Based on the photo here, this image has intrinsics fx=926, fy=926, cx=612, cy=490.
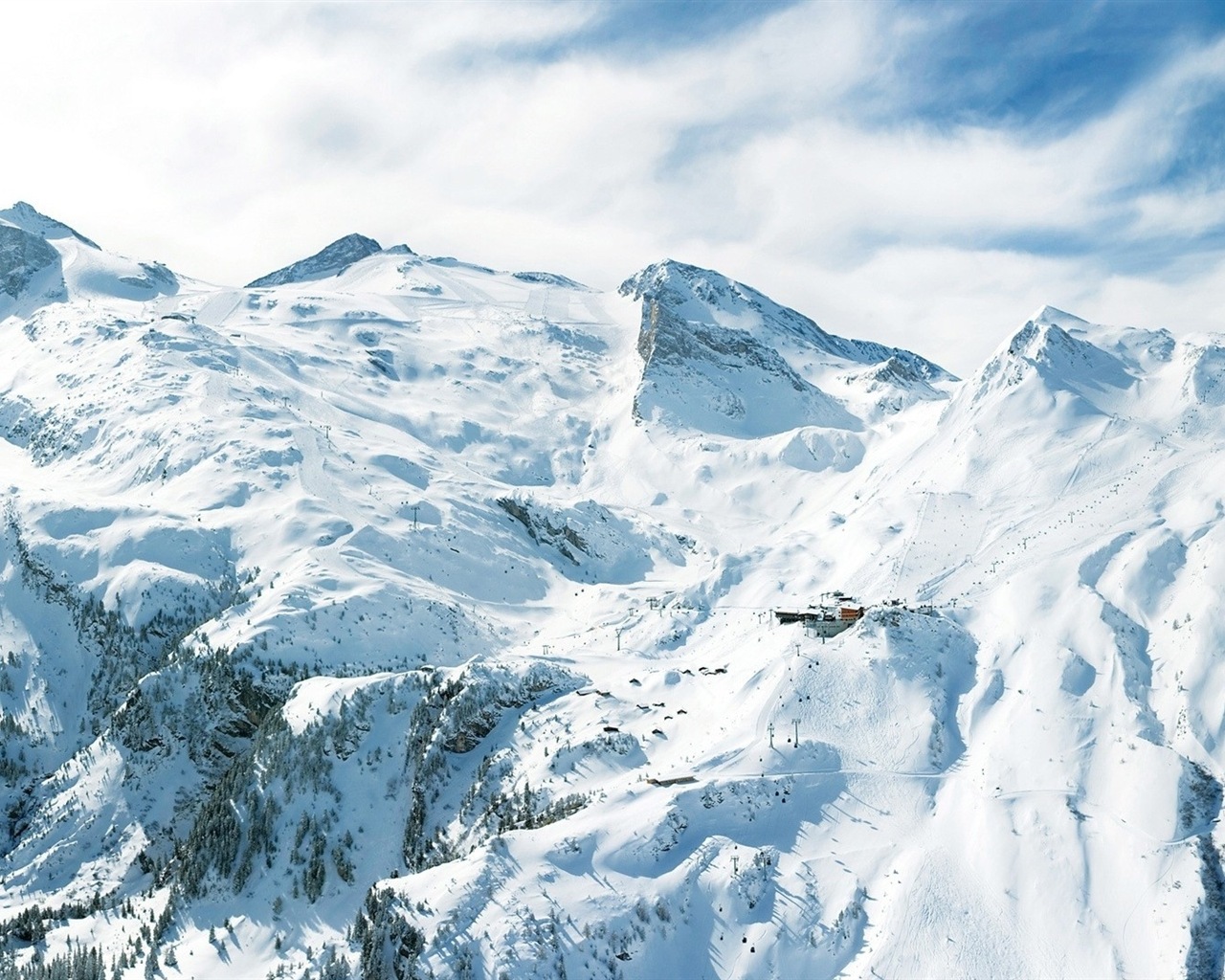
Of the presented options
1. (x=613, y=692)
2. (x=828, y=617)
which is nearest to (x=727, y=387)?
(x=828, y=617)

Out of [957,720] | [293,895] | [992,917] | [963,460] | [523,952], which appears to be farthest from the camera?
[963,460]

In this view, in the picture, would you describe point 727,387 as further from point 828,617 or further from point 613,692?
point 613,692

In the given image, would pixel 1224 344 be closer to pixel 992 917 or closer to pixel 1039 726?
pixel 1039 726

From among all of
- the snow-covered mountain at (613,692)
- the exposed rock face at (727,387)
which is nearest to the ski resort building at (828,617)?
the snow-covered mountain at (613,692)

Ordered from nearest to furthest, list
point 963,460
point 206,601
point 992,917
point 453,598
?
point 992,917, point 206,601, point 453,598, point 963,460

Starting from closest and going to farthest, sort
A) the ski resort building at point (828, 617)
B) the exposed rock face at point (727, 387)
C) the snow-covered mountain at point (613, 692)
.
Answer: the snow-covered mountain at point (613, 692) → the ski resort building at point (828, 617) → the exposed rock face at point (727, 387)

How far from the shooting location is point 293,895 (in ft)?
201

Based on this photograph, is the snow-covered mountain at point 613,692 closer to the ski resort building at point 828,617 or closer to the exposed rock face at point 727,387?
the ski resort building at point 828,617

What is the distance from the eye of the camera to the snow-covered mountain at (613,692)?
2004 inches

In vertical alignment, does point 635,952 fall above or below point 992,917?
below

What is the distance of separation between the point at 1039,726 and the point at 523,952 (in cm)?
3727

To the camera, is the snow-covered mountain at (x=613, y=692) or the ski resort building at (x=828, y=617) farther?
the ski resort building at (x=828, y=617)

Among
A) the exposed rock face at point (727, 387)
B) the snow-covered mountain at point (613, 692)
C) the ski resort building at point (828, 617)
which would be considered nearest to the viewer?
the snow-covered mountain at point (613, 692)

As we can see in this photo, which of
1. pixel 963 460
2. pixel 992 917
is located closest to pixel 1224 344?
pixel 963 460
